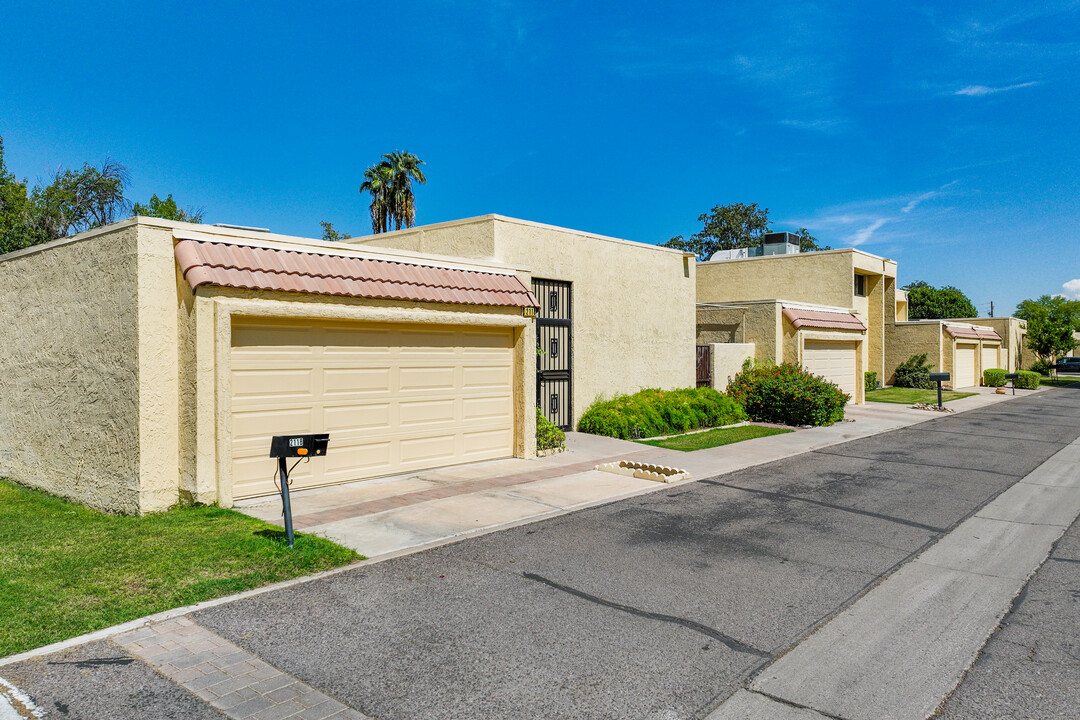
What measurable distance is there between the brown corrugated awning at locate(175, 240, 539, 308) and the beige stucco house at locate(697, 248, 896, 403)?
9.65m

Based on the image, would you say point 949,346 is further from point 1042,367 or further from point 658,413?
point 658,413

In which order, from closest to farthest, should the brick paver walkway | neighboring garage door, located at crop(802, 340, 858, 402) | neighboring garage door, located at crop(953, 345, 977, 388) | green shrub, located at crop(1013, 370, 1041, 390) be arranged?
the brick paver walkway < neighboring garage door, located at crop(802, 340, 858, 402) < neighboring garage door, located at crop(953, 345, 977, 388) < green shrub, located at crop(1013, 370, 1041, 390)

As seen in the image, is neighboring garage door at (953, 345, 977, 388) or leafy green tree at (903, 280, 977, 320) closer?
neighboring garage door at (953, 345, 977, 388)

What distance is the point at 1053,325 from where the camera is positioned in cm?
4428

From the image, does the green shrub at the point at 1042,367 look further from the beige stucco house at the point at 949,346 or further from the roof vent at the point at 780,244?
the roof vent at the point at 780,244

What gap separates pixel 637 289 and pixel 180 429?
1091 cm

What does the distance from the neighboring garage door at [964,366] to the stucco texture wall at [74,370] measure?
34435 mm

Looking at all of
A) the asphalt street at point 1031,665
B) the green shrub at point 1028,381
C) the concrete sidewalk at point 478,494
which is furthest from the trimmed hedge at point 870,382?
the asphalt street at point 1031,665

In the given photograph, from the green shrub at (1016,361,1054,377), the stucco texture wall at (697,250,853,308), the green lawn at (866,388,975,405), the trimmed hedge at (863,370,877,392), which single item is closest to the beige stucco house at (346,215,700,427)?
the green lawn at (866,388,975,405)

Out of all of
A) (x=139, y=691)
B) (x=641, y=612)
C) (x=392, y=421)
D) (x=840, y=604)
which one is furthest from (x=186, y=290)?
(x=840, y=604)

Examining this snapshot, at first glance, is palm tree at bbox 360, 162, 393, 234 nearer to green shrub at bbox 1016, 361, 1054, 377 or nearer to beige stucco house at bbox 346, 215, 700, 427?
beige stucco house at bbox 346, 215, 700, 427

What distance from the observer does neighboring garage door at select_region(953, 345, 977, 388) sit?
3338 cm

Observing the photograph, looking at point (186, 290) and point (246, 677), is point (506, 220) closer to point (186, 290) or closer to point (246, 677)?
point (186, 290)

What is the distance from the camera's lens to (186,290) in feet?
27.5
